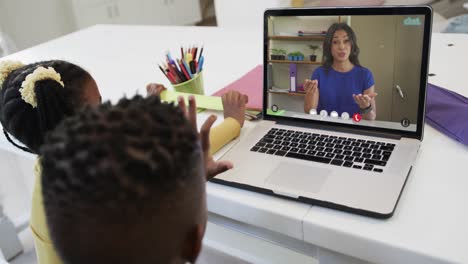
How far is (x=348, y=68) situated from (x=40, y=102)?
0.50 m

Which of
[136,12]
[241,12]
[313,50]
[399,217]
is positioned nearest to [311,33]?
[313,50]

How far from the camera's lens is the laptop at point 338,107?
653 millimetres

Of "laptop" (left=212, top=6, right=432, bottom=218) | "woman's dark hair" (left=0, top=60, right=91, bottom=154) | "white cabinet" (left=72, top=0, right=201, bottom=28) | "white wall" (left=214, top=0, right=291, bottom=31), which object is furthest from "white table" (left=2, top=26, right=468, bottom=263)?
"white cabinet" (left=72, top=0, right=201, bottom=28)

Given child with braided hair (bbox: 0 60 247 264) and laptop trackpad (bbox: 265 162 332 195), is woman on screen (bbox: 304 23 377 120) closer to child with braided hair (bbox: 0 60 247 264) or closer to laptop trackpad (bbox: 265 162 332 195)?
laptop trackpad (bbox: 265 162 332 195)

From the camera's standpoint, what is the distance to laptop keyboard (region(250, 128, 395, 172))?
2.27 feet

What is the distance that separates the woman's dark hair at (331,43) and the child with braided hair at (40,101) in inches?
11.4

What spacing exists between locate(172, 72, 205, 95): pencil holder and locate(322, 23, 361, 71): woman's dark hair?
0.33 metres

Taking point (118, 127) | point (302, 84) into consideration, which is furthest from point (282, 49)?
point (118, 127)

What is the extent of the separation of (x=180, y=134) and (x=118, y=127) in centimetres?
5

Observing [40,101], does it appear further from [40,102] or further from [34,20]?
[34,20]

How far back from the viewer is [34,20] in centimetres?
325

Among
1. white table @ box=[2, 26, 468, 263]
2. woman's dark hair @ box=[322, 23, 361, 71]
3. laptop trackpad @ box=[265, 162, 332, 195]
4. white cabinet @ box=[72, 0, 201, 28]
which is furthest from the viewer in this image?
white cabinet @ box=[72, 0, 201, 28]

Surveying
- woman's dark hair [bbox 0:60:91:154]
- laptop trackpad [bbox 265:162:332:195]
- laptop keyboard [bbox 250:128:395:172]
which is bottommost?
laptop trackpad [bbox 265:162:332:195]

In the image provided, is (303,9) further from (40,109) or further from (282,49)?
(40,109)
